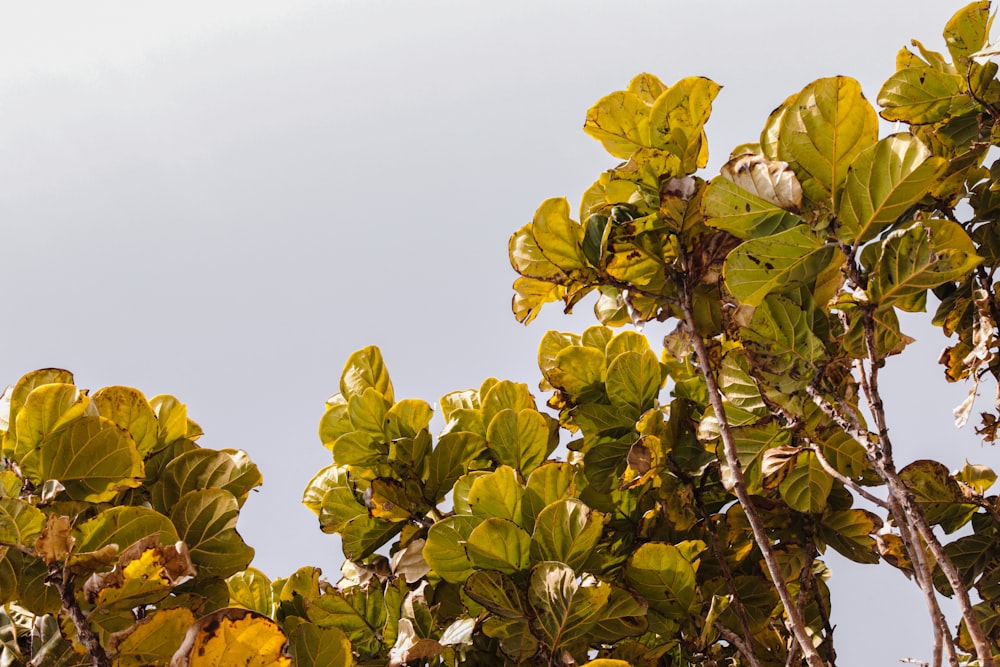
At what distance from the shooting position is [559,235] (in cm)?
194

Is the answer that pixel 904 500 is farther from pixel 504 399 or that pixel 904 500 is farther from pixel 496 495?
pixel 504 399

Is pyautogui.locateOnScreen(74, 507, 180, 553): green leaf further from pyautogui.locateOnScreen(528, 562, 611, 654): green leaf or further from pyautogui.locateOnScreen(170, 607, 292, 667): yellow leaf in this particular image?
pyautogui.locateOnScreen(528, 562, 611, 654): green leaf

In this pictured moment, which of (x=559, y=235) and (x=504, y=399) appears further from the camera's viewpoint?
(x=504, y=399)

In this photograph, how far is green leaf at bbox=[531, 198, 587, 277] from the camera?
1917 mm

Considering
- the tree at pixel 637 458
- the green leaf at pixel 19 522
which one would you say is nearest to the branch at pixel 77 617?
the tree at pixel 637 458

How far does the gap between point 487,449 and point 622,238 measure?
73 centimetres

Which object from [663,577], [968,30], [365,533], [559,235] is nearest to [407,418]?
[365,533]

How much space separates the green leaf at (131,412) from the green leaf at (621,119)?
126 centimetres

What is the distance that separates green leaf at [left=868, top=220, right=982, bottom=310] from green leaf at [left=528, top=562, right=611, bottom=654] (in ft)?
2.75

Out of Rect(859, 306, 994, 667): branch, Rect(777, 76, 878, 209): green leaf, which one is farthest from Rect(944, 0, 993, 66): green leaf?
Rect(859, 306, 994, 667): branch

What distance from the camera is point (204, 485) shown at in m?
1.91

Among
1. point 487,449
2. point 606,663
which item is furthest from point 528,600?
point 487,449

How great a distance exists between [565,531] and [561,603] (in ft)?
0.51

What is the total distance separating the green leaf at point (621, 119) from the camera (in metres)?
1.85
